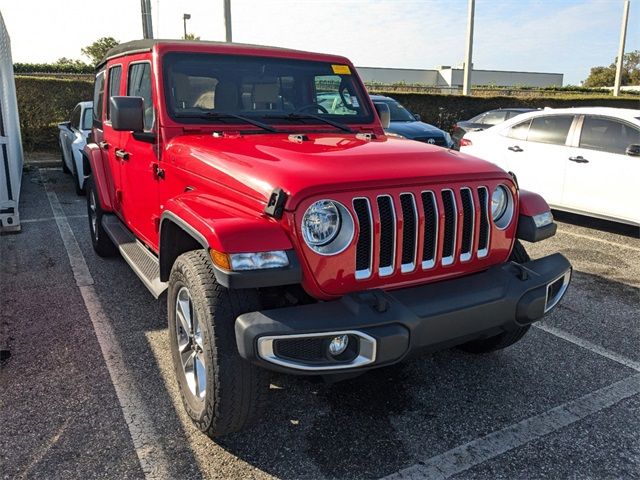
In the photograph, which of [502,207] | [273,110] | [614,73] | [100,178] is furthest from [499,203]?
[614,73]

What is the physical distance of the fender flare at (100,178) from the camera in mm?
5078

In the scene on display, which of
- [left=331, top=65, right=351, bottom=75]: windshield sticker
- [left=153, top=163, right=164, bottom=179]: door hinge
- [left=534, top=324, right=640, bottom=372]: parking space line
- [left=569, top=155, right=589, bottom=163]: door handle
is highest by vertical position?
[left=331, top=65, right=351, bottom=75]: windshield sticker

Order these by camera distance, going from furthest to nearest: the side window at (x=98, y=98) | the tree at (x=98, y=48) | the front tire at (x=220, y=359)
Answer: the tree at (x=98, y=48)
the side window at (x=98, y=98)
the front tire at (x=220, y=359)

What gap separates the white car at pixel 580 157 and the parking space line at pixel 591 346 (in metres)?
3.17

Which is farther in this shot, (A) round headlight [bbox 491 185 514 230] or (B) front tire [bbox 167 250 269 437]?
(A) round headlight [bbox 491 185 514 230]

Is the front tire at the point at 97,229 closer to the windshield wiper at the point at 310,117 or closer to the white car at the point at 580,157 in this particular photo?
the windshield wiper at the point at 310,117

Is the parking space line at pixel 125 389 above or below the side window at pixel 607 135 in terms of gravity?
below

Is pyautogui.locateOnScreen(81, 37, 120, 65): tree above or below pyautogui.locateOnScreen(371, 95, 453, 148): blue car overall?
above

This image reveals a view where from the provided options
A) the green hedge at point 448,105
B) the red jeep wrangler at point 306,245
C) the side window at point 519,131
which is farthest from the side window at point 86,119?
the green hedge at point 448,105

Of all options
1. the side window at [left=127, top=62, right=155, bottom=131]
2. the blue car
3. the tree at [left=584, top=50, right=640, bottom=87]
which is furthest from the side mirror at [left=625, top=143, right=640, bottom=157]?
the tree at [left=584, top=50, right=640, bottom=87]

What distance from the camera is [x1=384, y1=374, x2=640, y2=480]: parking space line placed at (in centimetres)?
255

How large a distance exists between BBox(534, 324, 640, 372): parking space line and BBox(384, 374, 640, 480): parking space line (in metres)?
0.22

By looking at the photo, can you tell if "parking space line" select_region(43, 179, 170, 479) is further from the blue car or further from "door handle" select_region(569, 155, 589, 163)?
the blue car

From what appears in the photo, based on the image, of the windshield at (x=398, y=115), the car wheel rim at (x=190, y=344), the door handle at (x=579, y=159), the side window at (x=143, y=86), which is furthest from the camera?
the windshield at (x=398, y=115)
